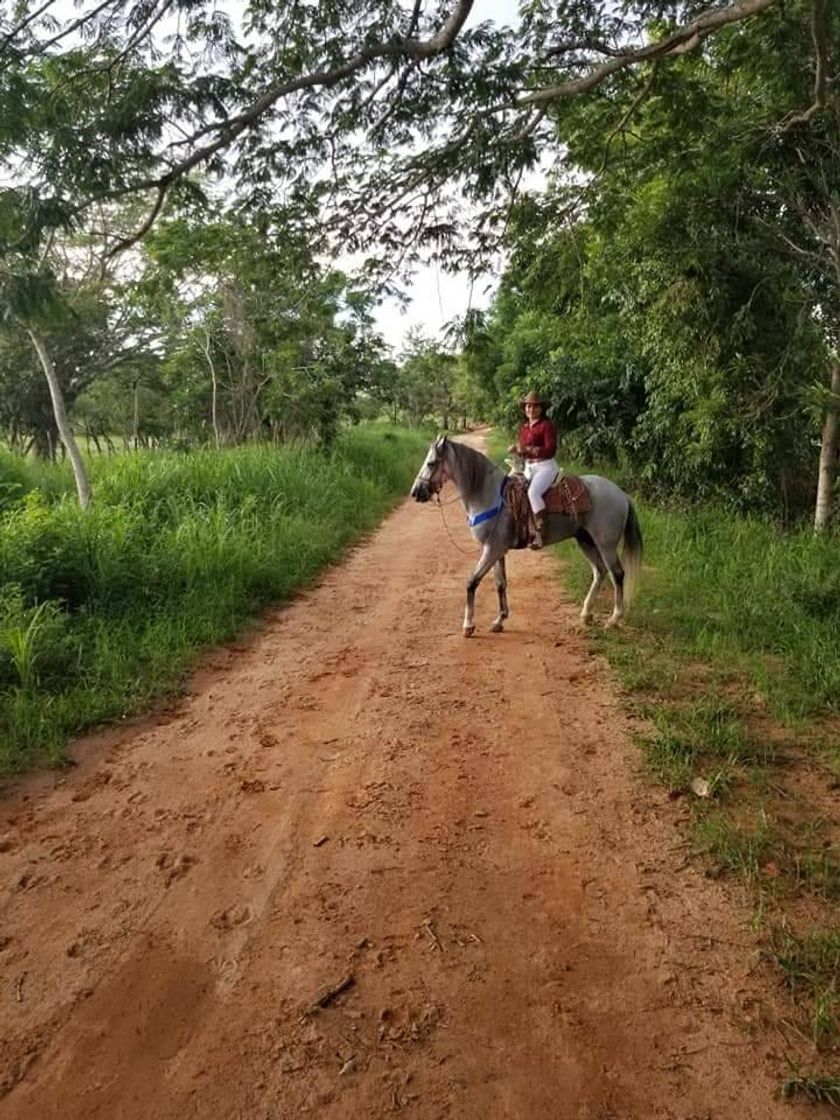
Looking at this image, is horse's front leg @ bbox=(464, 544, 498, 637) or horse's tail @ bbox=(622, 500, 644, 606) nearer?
horse's front leg @ bbox=(464, 544, 498, 637)

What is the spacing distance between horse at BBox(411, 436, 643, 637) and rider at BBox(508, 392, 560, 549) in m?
0.16

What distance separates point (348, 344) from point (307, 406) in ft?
5.31

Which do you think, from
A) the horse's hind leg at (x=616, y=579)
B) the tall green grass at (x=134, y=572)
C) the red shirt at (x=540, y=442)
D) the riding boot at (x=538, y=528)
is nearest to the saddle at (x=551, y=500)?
the riding boot at (x=538, y=528)

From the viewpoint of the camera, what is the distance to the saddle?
5.59 m

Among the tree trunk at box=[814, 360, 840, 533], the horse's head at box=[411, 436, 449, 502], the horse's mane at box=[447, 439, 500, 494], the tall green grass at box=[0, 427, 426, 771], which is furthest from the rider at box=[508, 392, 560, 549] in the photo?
the tree trunk at box=[814, 360, 840, 533]

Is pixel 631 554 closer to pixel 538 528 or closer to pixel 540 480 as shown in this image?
pixel 538 528

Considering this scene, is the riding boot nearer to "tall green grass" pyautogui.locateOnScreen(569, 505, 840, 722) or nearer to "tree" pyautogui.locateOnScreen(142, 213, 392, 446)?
"tall green grass" pyautogui.locateOnScreen(569, 505, 840, 722)

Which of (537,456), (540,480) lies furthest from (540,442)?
(540,480)

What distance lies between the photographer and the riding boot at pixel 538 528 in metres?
5.57

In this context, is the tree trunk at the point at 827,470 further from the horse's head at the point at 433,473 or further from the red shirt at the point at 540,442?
the horse's head at the point at 433,473

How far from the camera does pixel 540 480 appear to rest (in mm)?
5547

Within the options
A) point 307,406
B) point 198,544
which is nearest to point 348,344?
point 307,406

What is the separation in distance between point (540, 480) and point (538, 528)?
1.36 ft

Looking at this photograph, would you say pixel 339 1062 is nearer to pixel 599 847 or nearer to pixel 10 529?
pixel 599 847
